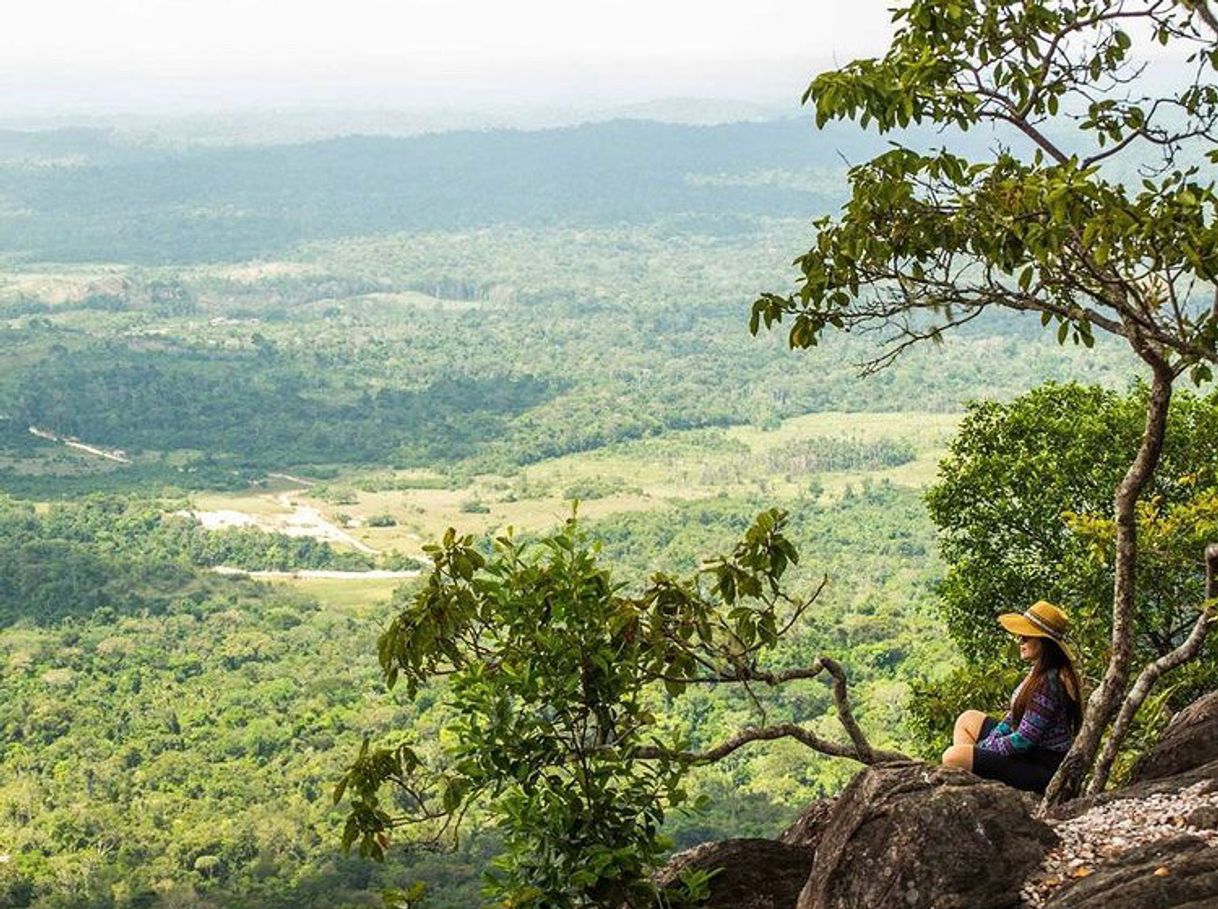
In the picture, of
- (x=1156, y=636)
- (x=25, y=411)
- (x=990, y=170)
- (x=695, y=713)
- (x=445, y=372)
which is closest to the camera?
(x=990, y=170)

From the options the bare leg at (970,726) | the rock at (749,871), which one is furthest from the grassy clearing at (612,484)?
the rock at (749,871)

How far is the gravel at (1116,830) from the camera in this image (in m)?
4.75

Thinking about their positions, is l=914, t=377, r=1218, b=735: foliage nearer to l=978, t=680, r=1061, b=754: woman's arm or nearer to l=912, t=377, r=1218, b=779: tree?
l=912, t=377, r=1218, b=779: tree

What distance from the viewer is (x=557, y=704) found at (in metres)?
4.62

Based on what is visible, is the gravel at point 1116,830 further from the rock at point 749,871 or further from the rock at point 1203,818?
the rock at point 749,871

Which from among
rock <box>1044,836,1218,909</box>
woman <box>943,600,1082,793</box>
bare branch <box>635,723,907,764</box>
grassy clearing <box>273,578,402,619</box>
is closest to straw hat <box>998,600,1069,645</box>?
woman <box>943,600,1082,793</box>

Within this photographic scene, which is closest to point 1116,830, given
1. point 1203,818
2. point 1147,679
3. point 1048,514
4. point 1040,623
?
point 1203,818

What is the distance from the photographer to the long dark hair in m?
6.23

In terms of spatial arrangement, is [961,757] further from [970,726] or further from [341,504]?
[341,504]

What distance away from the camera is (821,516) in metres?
73.2

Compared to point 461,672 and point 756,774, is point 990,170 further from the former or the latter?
point 756,774

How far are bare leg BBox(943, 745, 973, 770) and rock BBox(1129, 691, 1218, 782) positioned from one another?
2.22 feet

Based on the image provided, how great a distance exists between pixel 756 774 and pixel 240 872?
1163 centimetres

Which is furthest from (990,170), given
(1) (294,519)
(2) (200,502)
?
(2) (200,502)
